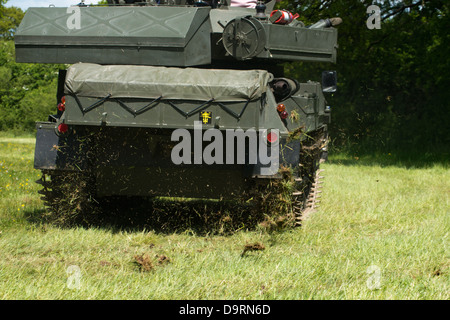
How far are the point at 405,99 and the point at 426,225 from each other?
14.2m

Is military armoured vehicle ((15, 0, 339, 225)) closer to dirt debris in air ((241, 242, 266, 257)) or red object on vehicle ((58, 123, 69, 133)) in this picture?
red object on vehicle ((58, 123, 69, 133))

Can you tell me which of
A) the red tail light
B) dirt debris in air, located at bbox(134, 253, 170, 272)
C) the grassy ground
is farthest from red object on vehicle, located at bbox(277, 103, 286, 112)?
dirt debris in air, located at bbox(134, 253, 170, 272)

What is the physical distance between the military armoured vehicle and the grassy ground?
508 mm

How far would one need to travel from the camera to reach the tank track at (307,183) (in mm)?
6891

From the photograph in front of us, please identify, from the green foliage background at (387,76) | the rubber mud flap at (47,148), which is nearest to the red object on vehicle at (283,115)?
the rubber mud flap at (47,148)

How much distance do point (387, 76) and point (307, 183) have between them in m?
13.1

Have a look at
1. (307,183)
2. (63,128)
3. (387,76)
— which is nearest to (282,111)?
(307,183)

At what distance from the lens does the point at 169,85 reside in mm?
5871

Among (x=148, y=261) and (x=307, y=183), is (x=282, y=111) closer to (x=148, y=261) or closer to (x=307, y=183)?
(x=307, y=183)

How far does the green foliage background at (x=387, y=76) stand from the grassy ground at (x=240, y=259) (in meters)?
10.6

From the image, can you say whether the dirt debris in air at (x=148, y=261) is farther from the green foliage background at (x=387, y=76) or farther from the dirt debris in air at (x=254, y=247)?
the green foliage background at (x=387, y=76)

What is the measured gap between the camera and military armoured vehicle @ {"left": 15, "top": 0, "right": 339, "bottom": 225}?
584 cm
